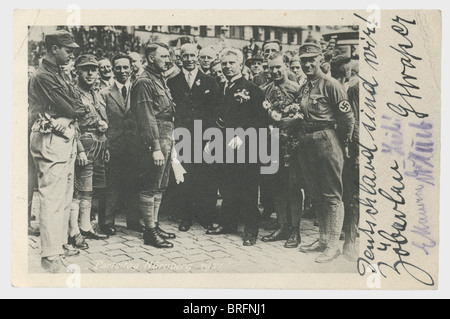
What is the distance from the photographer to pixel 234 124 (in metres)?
4.71

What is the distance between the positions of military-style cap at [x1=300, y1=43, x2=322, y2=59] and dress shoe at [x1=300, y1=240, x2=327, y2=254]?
1.42 meters

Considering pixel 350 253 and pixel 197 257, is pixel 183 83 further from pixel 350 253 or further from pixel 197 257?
pixel 350 253

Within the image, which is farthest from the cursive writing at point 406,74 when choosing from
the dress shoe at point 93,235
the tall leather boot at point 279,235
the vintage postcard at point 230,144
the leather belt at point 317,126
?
the dress shoe at point 93,235

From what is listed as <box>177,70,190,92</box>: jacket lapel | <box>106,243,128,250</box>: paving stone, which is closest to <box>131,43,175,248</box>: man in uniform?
<box>177,70,190,92</box>: jacket lapel

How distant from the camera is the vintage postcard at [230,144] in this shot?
466cm

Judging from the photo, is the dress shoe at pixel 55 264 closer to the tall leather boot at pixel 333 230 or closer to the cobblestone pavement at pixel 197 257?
the cobblestone pavement at pixel 197 257

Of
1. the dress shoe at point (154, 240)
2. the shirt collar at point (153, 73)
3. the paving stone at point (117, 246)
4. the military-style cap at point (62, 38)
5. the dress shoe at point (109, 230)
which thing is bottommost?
the paving stone at point (117, 246)

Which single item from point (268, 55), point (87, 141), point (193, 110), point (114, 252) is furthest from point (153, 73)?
point (114, 252)

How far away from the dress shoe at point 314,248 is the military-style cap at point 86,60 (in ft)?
6.91

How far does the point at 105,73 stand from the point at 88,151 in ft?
1.99

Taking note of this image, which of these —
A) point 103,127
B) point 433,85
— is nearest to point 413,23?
point 433,85

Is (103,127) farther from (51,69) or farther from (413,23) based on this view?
(413,23)

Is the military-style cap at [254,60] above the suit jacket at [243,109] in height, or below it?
above

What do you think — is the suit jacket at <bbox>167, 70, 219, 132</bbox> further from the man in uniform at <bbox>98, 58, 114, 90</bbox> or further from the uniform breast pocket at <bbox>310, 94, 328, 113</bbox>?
the uniform breast pocket at <bbox>310, 94, 328, 113</bbox>
